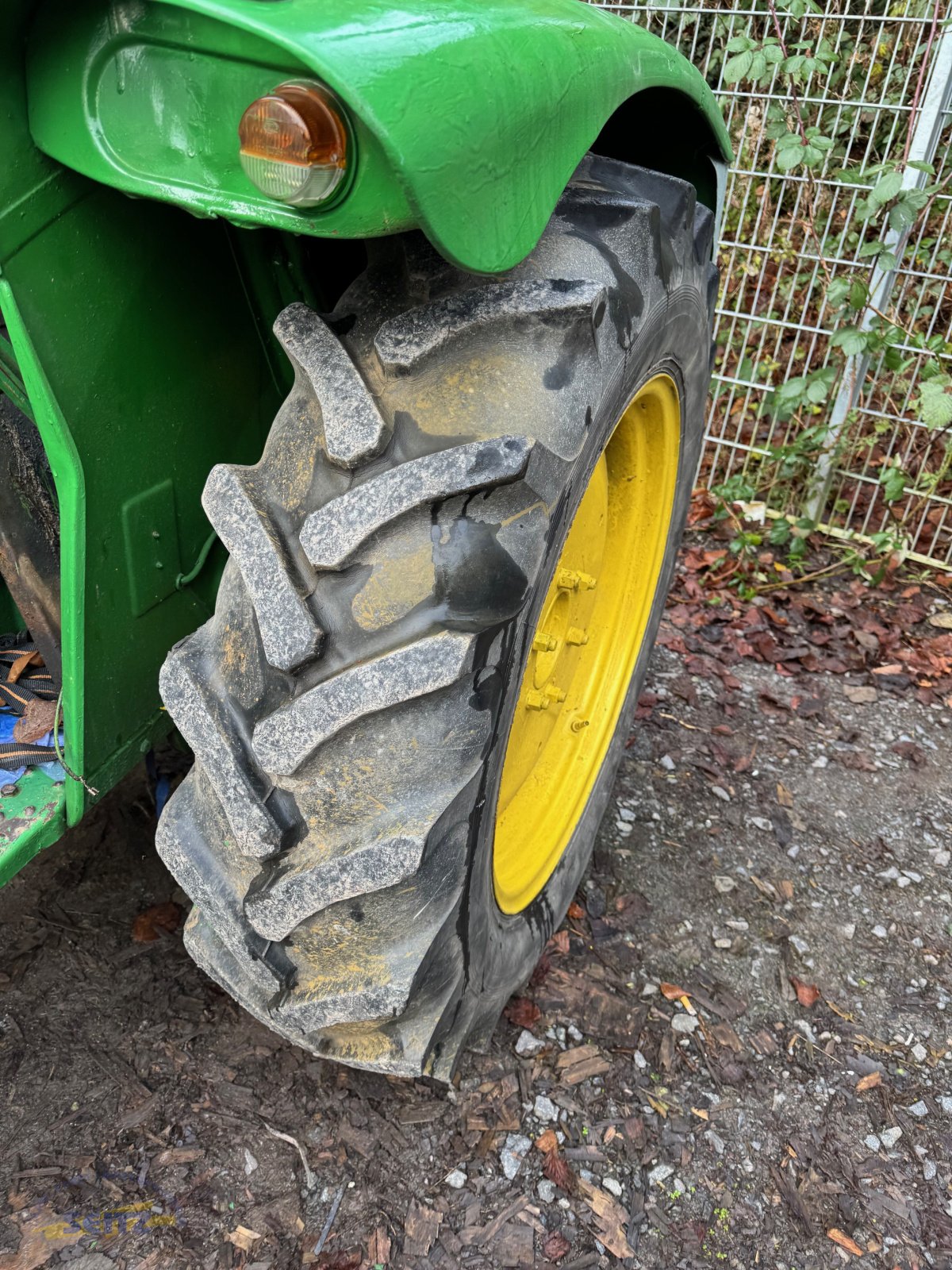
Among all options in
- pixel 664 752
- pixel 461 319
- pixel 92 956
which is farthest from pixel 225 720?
pixel 664 752

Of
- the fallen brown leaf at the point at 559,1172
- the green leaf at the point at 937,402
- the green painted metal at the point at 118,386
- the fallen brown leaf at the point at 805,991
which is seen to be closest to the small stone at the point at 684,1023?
the fallen brown leaf at the point at 805,991

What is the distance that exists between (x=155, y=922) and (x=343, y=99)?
143cm

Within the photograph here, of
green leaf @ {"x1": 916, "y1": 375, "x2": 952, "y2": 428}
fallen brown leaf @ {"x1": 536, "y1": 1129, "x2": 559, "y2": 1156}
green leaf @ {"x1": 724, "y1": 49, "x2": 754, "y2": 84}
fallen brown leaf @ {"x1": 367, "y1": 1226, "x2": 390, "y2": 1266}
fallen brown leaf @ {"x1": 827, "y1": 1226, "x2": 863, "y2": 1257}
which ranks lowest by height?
fallen brown leaf @ {"x1": 536, "y1": 1129, "x2": 559, "y2": 1156}

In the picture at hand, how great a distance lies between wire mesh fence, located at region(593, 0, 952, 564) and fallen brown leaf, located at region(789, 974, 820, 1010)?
1732 mm

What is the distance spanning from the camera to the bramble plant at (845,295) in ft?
9.11

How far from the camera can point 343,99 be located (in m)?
0.69

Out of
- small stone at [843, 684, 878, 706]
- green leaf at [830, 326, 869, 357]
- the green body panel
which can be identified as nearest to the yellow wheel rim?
the green body panel

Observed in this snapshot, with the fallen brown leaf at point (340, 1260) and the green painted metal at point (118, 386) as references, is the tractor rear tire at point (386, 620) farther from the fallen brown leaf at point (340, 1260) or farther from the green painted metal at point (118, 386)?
the fallen brown leaf at point (340, 1260)

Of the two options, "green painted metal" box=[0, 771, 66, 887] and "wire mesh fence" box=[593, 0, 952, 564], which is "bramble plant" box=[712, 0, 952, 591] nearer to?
"wire mesh fence" box=[593, 0, 952, 564]

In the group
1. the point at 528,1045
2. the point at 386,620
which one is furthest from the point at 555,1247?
the point at 386,620

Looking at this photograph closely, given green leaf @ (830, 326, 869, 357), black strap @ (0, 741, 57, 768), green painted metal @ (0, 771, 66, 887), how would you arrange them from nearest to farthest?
green painted metal @ (0, 771, 66, 887)
black strap @ (0, 741, 57, 768)
green leaf @ (830, 326, 869, 357)

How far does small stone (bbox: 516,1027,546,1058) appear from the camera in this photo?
1.57 meters

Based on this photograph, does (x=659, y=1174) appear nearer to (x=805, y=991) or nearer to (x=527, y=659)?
(x=805, y=991)

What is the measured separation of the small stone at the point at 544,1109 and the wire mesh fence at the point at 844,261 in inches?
85.8
